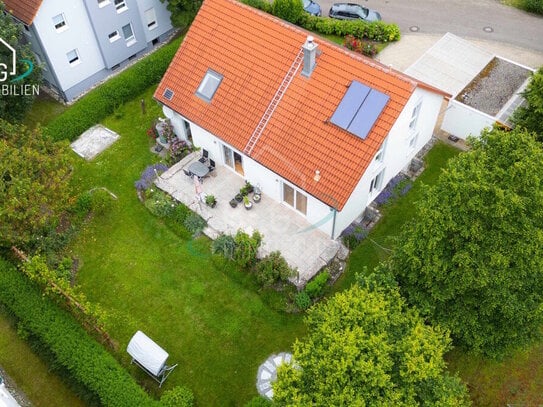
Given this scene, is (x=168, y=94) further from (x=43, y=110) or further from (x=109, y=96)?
(x=43, y=110)

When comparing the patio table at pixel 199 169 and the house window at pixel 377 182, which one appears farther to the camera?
the patio table at pixel 199 169

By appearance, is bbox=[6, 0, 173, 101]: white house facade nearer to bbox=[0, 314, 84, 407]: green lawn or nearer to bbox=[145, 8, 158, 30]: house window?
bbox=[145, 8, 158, 30]: house window

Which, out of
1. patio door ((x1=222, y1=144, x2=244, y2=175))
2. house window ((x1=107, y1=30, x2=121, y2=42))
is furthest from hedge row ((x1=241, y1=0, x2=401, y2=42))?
patio door ((x1=222, y1=144, x2=244, y2=175))

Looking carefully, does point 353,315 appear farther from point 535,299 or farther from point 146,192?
point 146,192

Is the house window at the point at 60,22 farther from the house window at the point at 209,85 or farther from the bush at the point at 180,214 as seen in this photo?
the bush at the point at 180,214

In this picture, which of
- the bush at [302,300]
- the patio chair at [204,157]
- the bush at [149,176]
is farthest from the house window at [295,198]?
the bush at [149,176]

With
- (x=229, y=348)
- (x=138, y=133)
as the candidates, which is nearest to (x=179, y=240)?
(x=229, y=348)
